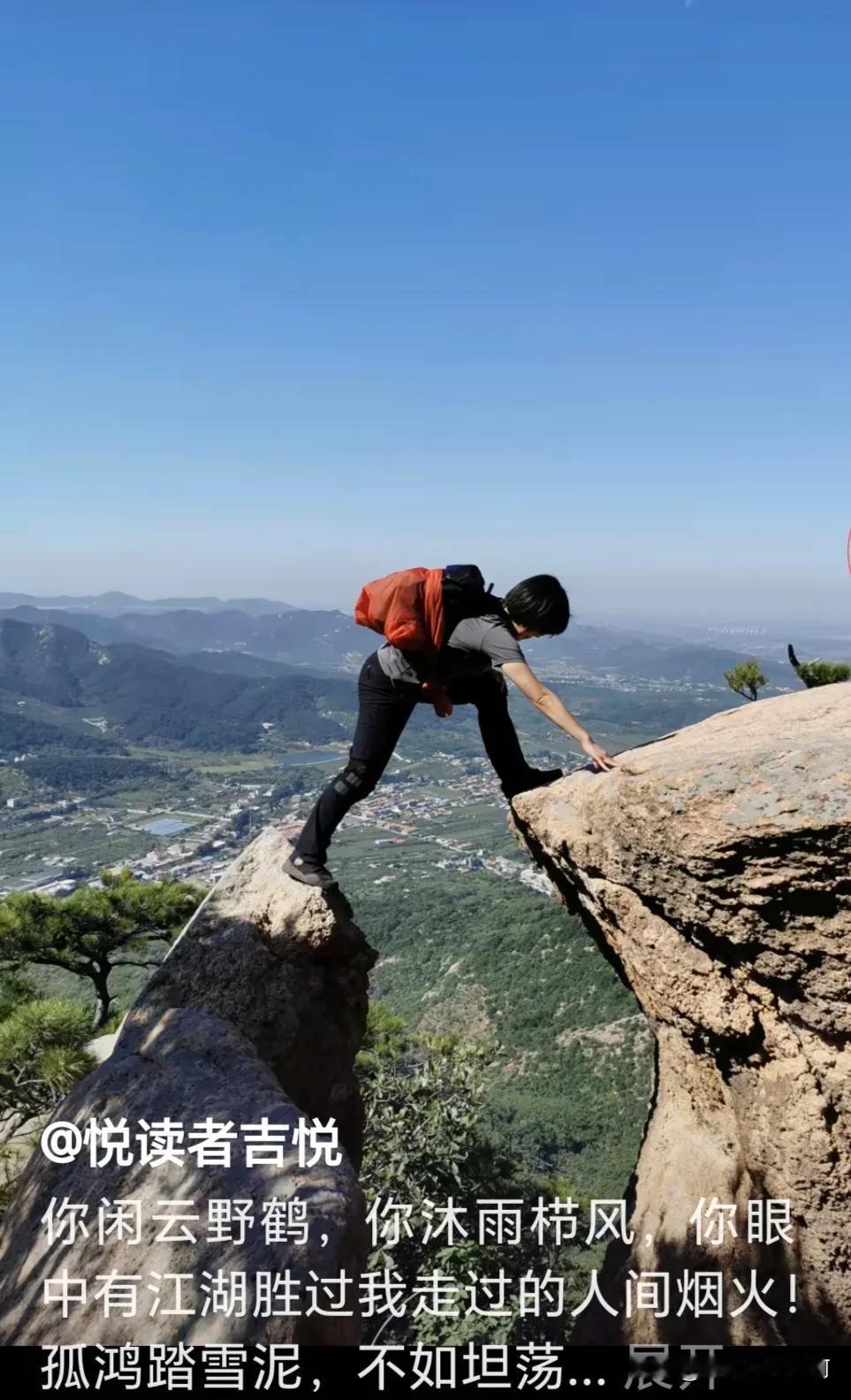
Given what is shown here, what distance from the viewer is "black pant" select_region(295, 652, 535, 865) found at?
554cm

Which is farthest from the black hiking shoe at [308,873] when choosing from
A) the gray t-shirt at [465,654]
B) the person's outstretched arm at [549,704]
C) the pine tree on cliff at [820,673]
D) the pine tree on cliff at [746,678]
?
Answer: the pine tree on cliff at [746,678]

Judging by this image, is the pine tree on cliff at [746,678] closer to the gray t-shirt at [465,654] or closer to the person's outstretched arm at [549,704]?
the person's outstretched arm at [549,704]

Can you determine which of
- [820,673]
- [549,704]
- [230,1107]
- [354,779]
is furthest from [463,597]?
[820,673]

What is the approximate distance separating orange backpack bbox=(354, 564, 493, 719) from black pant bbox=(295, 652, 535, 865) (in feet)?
1.28

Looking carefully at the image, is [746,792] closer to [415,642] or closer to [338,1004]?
[415,642]

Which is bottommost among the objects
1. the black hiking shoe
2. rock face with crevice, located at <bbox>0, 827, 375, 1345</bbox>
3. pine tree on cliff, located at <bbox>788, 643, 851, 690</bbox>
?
rock face with crevice, located at <bbox>0, 827, 375, 1345</bbox>

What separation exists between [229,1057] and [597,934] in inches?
116

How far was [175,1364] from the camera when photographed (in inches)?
141

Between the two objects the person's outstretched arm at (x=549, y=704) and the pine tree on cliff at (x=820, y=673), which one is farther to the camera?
the pine tree on cliff at (x=820, y=673)

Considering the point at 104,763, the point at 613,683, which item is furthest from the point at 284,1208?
the point at 613,683

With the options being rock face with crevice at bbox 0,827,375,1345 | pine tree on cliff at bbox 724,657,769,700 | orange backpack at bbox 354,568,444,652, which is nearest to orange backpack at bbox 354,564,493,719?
orange backpack at bbox 354,568,444,652

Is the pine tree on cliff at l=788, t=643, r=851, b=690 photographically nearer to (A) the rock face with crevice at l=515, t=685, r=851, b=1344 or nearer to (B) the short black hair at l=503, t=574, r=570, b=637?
(A) the rock face with crevice at l=515, t=685, r=851, b=1344

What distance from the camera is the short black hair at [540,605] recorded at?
538 cm

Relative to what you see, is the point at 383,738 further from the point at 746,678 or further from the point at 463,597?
the point at 746,678
